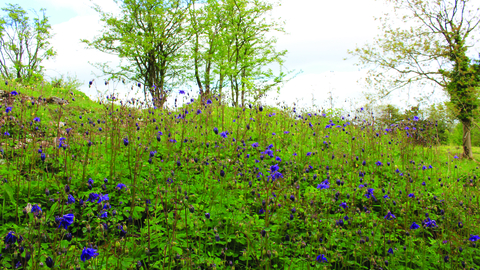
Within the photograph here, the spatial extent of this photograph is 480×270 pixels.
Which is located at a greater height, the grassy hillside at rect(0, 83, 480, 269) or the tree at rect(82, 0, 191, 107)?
the tree at rect(82, 0, 191, 107)

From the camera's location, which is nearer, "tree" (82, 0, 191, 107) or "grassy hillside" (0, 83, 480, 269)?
"grassy hillside" (0, 83, 480, 269)

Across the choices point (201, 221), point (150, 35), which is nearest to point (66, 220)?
point (201, 221)

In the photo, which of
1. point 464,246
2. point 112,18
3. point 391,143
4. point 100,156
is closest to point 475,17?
point 391,143

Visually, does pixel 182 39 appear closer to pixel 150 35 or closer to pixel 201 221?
pixel 150 35

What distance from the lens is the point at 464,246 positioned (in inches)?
102

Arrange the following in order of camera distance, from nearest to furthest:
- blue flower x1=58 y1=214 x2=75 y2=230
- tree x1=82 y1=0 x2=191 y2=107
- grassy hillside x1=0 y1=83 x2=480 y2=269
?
1. blue flower x1=58 y1=214 x2=75 y2=230
2. grassy hillside x1=0 y1=83 x2=480 y2=269
3. tree x1=82 y1=0 x2=191 y2=107

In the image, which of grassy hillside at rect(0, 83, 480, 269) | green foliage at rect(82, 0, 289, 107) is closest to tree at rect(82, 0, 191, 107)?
green foliage at rect(82, 0, 289, 107)

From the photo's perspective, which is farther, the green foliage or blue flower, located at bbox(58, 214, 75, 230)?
the green foliage

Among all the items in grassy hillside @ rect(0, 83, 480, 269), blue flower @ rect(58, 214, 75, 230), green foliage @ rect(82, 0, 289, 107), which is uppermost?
green foliage @ rect(82, 0, 289, 107)

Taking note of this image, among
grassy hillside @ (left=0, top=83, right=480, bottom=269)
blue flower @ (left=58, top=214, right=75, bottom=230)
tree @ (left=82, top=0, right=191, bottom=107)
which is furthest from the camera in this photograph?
tree @ (left=82, top=0, right=191, bottom=107)

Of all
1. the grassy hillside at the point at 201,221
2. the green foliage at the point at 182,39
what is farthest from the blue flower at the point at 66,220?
the green foliage at the point at 182,39

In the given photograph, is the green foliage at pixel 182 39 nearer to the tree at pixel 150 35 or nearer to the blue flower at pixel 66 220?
the tree at pixel 150 35

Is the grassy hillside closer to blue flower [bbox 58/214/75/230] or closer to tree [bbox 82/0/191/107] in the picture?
blue flower [bbox 58/214/75/230]

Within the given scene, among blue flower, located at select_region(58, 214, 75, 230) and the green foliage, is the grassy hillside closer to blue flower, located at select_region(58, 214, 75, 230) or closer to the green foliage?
blue flower, located at select_region(58, 214, 75, 230)
